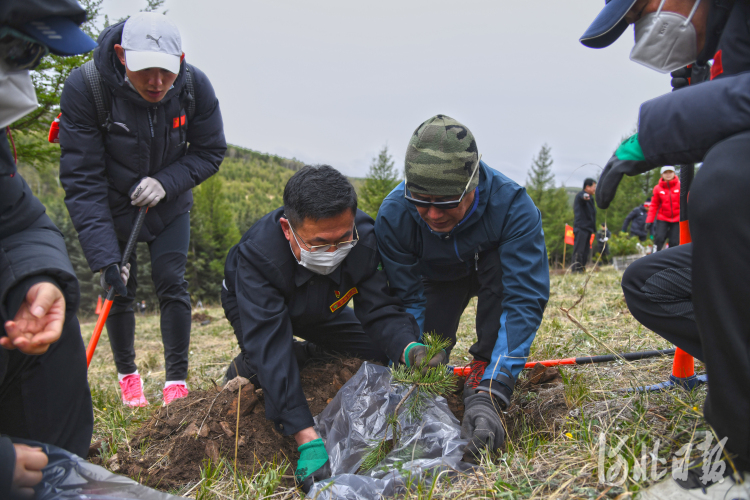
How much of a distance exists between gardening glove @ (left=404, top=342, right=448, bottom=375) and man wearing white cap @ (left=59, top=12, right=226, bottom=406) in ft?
5.60

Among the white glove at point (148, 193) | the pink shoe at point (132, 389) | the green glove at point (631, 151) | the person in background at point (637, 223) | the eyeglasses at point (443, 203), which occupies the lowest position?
the person in background at point (637, 223)

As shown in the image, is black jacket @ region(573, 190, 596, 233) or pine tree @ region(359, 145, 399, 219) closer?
black jacket @ region(573, 190, 596, 233)

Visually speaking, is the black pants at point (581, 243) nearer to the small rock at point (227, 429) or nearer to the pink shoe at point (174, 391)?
the pink shoe at point (174, 391)

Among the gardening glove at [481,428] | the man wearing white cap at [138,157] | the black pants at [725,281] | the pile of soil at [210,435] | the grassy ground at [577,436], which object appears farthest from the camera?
the man wearing white cap at [138,157]

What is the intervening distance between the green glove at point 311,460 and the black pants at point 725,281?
142cm

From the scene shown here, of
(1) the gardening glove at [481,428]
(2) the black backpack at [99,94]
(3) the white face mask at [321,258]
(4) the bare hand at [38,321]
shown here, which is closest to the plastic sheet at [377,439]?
(1) the gardening glove at [481,428]

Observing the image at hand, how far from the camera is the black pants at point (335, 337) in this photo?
10.00ft

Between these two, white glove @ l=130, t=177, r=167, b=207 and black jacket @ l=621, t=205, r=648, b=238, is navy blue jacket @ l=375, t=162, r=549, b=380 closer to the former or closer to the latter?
white glove @ l=130, t=177, r=167, b=207

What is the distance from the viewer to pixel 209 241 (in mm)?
29547

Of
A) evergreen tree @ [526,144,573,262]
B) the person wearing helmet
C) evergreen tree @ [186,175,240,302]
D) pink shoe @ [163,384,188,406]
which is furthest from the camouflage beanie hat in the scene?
evergreen tree @ [526,144,573,262]

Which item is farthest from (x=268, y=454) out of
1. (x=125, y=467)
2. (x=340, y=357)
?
(x=340, y=357)

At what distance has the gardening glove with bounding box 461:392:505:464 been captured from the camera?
195cm

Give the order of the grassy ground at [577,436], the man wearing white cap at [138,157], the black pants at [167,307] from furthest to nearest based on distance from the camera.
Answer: the black pants at [167,307] → the man wearing white cap at [138,157] → the grassy ground at [577,436]

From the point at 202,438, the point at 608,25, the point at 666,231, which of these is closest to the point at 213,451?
the point at 202,438
